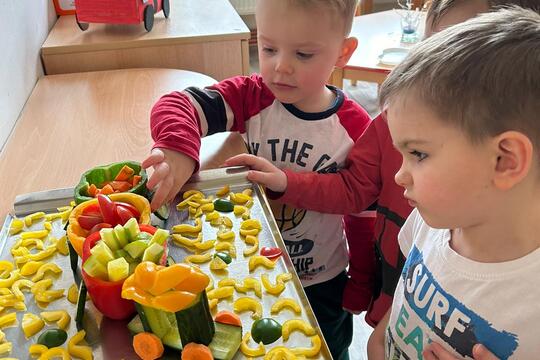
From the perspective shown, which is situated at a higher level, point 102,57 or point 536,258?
point 536,258

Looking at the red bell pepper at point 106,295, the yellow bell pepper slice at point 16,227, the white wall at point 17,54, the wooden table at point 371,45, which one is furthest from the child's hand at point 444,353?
the wooden table at point 371,45

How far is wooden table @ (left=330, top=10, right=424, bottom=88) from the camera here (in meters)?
1.99

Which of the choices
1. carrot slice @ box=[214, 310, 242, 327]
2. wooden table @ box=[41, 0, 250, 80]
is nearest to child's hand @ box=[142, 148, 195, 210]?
carrot slice @ box=[214, 310, 242, 327]

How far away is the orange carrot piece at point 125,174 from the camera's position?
71cm

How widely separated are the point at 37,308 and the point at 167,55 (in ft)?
3.18

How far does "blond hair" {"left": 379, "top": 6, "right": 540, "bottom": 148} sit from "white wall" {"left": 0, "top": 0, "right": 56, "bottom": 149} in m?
0.85

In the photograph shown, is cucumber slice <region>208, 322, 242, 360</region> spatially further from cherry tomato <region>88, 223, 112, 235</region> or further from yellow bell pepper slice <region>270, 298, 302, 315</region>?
cherry tomato <region>88, 223, 112, 235</region>

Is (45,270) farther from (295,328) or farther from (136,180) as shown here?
(295,328)

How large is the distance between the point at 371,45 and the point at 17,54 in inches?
58.0

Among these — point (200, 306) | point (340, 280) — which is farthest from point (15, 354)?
point (340, 280)

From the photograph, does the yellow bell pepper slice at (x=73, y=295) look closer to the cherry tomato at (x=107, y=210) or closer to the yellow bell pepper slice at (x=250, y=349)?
the cherry tomato at (x=107, y=210)

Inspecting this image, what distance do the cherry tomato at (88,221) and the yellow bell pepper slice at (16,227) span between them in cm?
16

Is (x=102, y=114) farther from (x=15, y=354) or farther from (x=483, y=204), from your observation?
(x=483, y=204)

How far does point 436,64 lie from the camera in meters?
0.45
